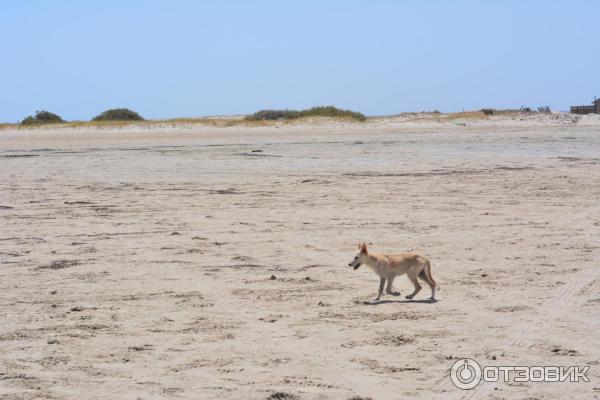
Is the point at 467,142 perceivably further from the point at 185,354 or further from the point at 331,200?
the point at 185,354

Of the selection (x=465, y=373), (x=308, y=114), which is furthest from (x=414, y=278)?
(x=308, y=114)

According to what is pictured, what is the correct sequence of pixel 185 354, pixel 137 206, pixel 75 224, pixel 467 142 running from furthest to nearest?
pixel 467 142 < pixel 137 206 < pixel 75 224 < pixel 185 354

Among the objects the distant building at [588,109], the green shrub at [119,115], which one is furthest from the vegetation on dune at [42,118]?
the distant building at [588,109]

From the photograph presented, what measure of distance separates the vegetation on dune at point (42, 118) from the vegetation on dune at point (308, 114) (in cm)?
1327

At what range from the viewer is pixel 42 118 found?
59812mm

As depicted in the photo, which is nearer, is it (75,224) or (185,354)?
(185,354)

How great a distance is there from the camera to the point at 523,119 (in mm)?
51875

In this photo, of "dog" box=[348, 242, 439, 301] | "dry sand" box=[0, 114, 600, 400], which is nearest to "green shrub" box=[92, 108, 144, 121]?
"dry sand" box=[0, 114, 600, 400]

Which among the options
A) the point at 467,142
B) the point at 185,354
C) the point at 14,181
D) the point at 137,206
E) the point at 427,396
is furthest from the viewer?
the point at 467,142

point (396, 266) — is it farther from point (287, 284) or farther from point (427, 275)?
point (287, 284)

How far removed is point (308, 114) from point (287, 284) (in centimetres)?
4782

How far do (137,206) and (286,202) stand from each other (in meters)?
2.64

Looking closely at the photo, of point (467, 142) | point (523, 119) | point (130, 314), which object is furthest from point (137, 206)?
point (523, 119)

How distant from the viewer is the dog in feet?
27.9
